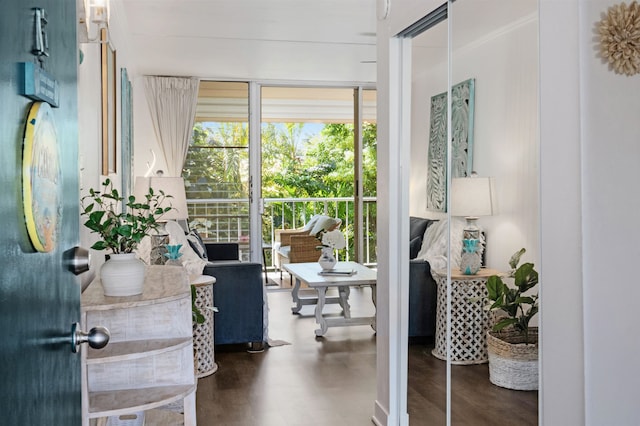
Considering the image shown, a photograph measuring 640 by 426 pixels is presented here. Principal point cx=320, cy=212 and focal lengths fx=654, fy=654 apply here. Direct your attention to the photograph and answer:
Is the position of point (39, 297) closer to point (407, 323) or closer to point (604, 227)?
point (604, 227)

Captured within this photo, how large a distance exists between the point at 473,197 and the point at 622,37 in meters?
0.97

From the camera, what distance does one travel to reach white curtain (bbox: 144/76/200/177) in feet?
24.3

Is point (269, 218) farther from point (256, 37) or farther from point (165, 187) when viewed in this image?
point (256, 37)

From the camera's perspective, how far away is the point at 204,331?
Answer: 4285 mm

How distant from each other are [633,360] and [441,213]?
1234mm

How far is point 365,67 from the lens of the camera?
23.1 ft

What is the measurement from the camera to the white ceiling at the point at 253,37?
15.4ft

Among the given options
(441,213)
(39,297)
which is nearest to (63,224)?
(39,297)

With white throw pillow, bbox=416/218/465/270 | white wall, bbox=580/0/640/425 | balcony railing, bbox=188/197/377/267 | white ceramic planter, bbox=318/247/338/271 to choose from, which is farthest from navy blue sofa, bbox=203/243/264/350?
white wall, bbox=580/0/640/425

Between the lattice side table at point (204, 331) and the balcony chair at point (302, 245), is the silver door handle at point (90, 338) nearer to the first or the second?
the lattice side table at point (204, 331)

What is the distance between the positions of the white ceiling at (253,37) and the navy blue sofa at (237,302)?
186 cm

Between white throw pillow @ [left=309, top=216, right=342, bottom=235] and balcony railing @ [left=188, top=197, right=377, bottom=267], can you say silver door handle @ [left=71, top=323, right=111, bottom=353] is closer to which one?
balcony railing @ [left=188, top=197, right=377, bottom=267]

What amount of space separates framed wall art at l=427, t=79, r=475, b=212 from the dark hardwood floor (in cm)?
68

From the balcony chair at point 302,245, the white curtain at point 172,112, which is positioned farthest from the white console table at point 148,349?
the balcony chair at point 302,245
